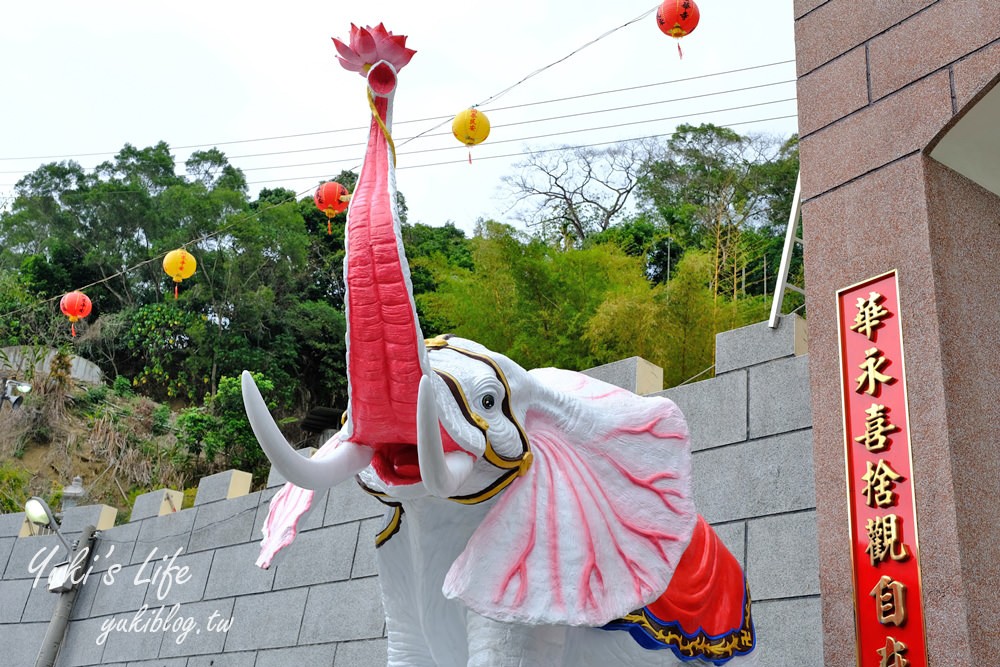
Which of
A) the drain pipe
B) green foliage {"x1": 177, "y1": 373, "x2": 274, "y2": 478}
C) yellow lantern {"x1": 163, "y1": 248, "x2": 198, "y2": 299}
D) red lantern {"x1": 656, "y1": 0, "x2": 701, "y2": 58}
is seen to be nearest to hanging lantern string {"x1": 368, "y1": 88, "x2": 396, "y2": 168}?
Result: red lantern {"x1": 656, "y1": 0, "x2": 701, "y2": 58}

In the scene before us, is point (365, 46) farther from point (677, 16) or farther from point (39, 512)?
point (39, 512)

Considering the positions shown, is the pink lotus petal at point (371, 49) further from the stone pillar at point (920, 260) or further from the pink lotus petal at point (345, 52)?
the stone pillar at point (920, 260)

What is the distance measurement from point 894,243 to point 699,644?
5.08 feet

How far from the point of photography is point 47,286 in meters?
18.9

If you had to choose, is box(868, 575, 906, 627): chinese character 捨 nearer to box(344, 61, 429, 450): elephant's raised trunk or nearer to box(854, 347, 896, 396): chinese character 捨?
box(854, 347, 896, 396): chinese character 捨

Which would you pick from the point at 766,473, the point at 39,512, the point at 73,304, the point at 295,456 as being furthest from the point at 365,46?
the point at 73,304

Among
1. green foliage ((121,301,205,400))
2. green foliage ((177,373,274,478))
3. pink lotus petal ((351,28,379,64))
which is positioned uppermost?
green foliage ((121,301,205,400))

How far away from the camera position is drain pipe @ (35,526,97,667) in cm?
684

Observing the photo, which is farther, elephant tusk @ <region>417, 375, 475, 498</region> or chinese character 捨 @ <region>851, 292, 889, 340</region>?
chinese character 捨 @ <region>851, 292, 889, 340</region>

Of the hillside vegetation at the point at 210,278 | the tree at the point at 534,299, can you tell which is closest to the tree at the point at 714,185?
the hillside vegetation at the point at 210,278

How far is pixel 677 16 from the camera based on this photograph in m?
5.43

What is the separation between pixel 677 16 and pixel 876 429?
298 centimetres

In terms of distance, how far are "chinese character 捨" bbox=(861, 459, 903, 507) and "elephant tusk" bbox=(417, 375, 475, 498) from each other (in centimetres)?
151

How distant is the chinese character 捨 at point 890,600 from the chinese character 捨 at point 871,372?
57 cm
